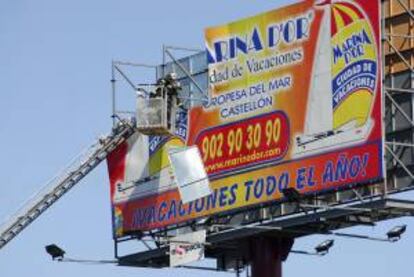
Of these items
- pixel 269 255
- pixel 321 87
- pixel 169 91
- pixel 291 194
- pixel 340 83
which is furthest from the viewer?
pixel 169 91

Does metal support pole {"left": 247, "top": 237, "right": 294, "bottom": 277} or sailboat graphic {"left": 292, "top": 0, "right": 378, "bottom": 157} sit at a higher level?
sailboat graphic {"left": 292, "top": 0, "right": 378, "bottom": 157}

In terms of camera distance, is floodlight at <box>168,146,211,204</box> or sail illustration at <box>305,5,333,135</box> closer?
sail illustration at <box>305,5,333,135</box>

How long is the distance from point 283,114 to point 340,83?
255 cm

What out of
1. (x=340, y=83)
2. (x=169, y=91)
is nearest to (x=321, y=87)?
(x=340, y=83)

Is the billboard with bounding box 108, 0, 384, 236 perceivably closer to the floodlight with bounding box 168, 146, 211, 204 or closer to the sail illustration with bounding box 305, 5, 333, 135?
the sail illustration with bounding box 305, 5, 333, 135

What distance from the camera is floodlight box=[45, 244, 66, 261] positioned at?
216ft

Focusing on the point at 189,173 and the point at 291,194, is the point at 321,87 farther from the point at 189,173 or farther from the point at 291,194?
the point at 189,173

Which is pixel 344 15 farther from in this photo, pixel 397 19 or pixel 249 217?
pixel 249 217

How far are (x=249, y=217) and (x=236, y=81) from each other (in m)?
4.06

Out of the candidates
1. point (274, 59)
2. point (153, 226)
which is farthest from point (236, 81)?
point (153, 226)

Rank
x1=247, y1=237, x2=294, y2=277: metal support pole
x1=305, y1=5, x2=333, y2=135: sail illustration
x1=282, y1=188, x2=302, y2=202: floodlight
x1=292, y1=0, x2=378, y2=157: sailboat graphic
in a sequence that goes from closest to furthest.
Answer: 1. x1=292, y1=0, x2=378, y2=157: sailboat graphic
2. x1=282, y1=188, x2=302, y2=202: floodlight
3. x1=305, y1=5, x2=333, y2=135: sail illustration
4. x1=247, y1=237, x2=294, y2=277: metal support pole

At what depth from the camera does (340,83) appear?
190ft

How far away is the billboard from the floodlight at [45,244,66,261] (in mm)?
2739

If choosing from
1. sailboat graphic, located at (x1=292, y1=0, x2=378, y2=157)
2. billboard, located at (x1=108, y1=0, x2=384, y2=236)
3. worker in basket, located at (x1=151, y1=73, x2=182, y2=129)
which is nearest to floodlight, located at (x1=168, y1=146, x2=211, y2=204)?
billboard, located at (x1=108, y1=0, x2=384, y2=236)
